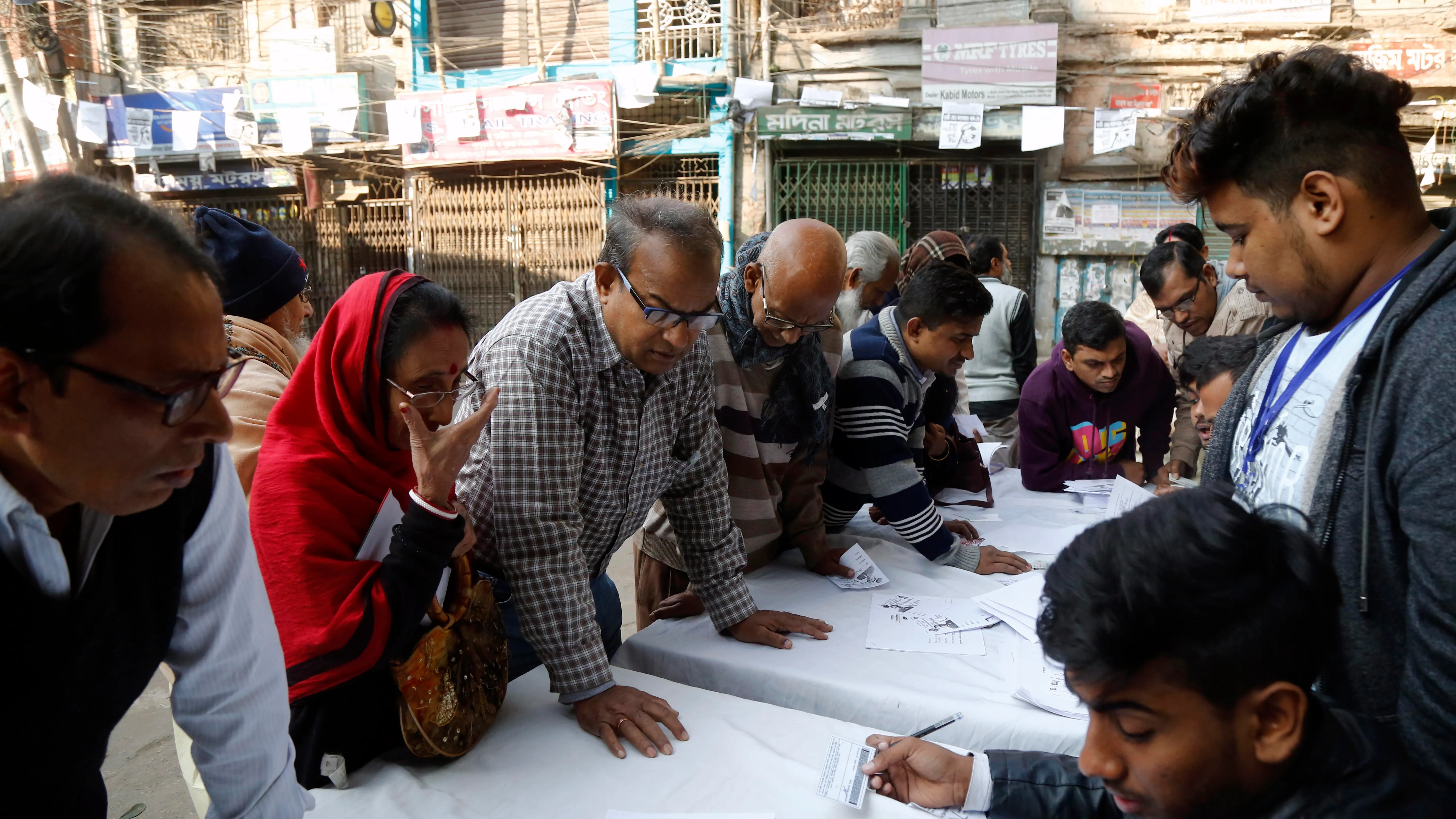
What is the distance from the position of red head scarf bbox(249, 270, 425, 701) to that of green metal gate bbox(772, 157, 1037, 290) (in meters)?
7.78

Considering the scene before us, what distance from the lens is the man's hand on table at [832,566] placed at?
2.21 metres

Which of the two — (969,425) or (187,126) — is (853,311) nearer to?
(969,425)

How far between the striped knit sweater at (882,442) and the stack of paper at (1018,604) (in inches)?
9.3

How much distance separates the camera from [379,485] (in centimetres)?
145

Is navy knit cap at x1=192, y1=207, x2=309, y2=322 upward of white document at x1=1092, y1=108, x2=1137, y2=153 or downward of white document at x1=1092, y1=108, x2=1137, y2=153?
downward

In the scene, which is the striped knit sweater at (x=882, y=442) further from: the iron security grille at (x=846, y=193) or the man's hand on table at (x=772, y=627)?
the iron security grille at (x=846, y=193)

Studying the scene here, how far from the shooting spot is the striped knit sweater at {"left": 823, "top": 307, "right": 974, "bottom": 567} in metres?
2.25

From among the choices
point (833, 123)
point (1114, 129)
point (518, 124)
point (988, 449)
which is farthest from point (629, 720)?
point (518, 124)

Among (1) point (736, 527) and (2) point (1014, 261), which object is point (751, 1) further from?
(1) point (736, 527)

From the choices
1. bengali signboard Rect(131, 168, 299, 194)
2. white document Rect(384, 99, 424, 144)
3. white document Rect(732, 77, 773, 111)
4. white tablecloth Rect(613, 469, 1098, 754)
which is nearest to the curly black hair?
white tablecloth Rect(613, 469, 1098, 754)

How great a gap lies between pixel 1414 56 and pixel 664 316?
9430 millimetres

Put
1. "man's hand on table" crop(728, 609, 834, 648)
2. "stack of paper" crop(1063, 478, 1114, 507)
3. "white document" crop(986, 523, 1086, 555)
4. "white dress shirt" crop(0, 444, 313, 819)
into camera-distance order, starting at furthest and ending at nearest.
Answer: "stack of paper" crop(1063, 478, 1114, 507) < "white document" crop(986, 523, 1086, 555) < "man's hand on table" crop(728, 609, 834, 648) < "white dress shirt" crop(0, 444, 313, 819)

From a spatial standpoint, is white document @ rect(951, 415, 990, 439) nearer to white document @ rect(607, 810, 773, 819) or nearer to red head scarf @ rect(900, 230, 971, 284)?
red head scarf @ rect(900, 230, 971, 284)

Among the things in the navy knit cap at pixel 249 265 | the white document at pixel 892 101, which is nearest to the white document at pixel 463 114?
the white document at pixel 892 101
